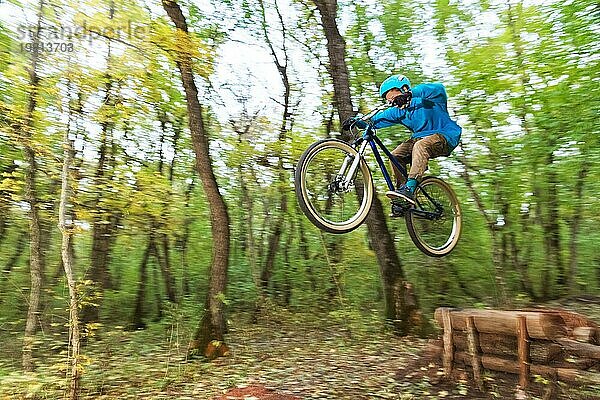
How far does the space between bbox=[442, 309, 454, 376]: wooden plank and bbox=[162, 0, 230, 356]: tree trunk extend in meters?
3.28

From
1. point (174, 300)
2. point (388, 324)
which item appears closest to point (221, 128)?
point (174, 300)

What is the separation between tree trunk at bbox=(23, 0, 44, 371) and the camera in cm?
584

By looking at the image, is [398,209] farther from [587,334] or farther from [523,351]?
[587,334]

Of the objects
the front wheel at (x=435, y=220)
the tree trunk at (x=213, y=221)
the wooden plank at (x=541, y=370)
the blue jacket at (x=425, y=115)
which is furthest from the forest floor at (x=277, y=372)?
the blue jacket at (x=425, y=115)

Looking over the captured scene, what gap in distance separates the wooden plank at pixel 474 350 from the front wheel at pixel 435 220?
1137 millimetres

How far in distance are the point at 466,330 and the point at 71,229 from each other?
16.0 feet

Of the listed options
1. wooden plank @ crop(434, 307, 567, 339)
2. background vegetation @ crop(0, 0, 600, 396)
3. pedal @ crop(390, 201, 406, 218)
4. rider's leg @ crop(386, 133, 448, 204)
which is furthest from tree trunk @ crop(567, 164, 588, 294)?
pedal @ crop(390, 201, 406, 218)

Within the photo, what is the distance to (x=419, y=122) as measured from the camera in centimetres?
433

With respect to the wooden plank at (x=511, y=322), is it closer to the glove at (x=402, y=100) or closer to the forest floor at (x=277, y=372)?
the forest floor at (x=277, y=372)

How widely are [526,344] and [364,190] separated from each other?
8.89ft

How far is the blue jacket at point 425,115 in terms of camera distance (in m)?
4.09

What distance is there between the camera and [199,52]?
6.49m

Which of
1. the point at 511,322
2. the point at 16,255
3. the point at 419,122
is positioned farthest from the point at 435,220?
the point at 16,255

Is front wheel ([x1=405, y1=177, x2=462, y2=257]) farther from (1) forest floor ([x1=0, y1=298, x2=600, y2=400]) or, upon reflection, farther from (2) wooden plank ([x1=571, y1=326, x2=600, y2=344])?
(1) forest floor ([x1=0, y1=298, x2=600, y2=400])
